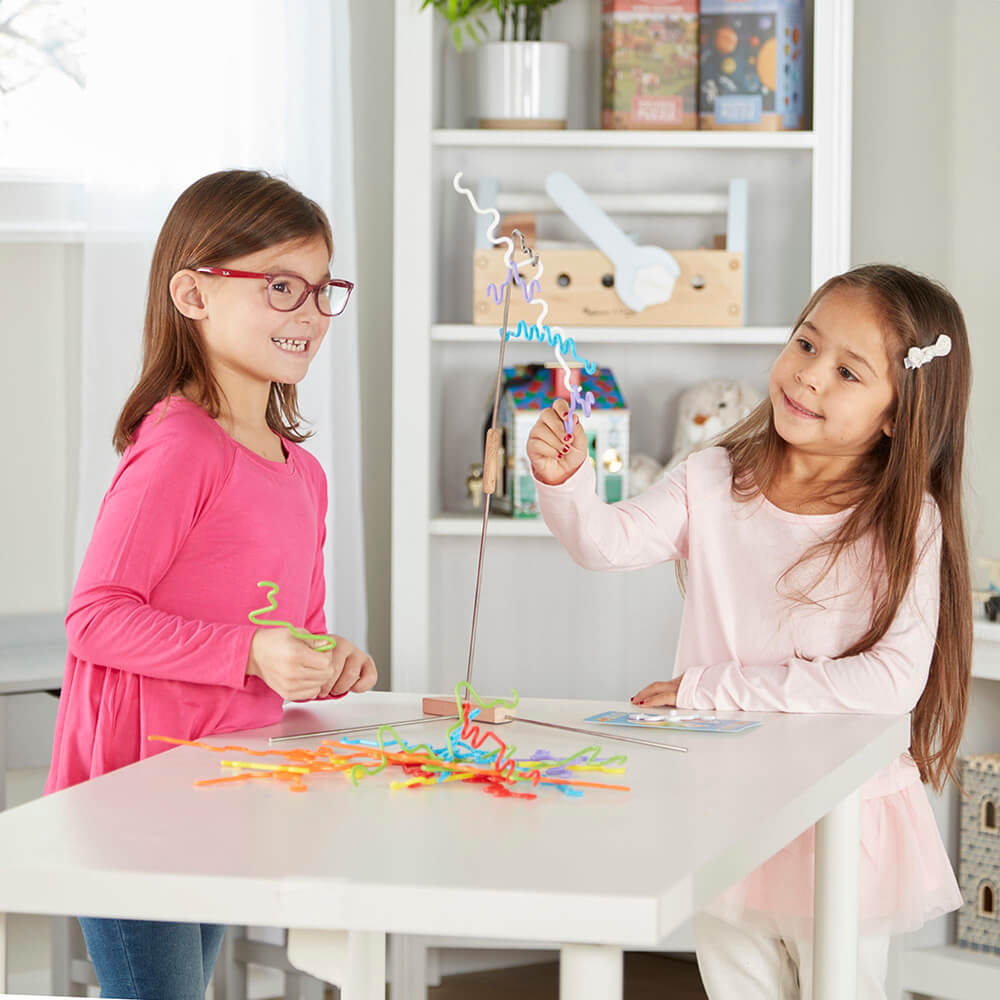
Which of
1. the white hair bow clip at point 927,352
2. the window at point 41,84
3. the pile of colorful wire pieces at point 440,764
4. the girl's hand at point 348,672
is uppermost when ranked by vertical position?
the window at point 41,84

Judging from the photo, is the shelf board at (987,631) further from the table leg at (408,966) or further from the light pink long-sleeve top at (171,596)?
the light pink long-sleeve top at (171,596)

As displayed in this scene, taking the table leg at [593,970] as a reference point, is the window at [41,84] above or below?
above

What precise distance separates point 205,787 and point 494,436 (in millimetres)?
476

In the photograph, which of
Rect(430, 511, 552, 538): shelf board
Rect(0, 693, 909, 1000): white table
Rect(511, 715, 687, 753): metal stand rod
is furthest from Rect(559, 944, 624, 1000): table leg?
Rect(430, 511, 552, 538): shelf board

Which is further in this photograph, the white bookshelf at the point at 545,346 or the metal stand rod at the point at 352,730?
the white bookshelf at the point at 545,346

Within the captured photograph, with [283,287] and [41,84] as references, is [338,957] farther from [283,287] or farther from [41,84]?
[41,84]

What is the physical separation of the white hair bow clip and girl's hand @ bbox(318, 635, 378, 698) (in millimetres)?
693

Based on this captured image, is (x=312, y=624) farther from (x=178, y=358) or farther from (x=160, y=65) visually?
(x=160, y=65)

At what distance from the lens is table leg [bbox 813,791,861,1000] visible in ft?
3.62

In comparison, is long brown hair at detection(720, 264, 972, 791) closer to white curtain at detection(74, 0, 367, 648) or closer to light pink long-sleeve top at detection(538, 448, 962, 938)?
light pink long-sleeve top at detection(538, 448, 962, 938)

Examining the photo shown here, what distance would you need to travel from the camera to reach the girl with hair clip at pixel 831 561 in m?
1.35

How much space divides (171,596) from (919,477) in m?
0.81

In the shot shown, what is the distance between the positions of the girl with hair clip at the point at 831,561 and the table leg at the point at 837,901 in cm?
19

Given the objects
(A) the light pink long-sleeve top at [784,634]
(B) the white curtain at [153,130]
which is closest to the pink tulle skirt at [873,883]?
(A) the light pink long-sleeve top at [784,634]
